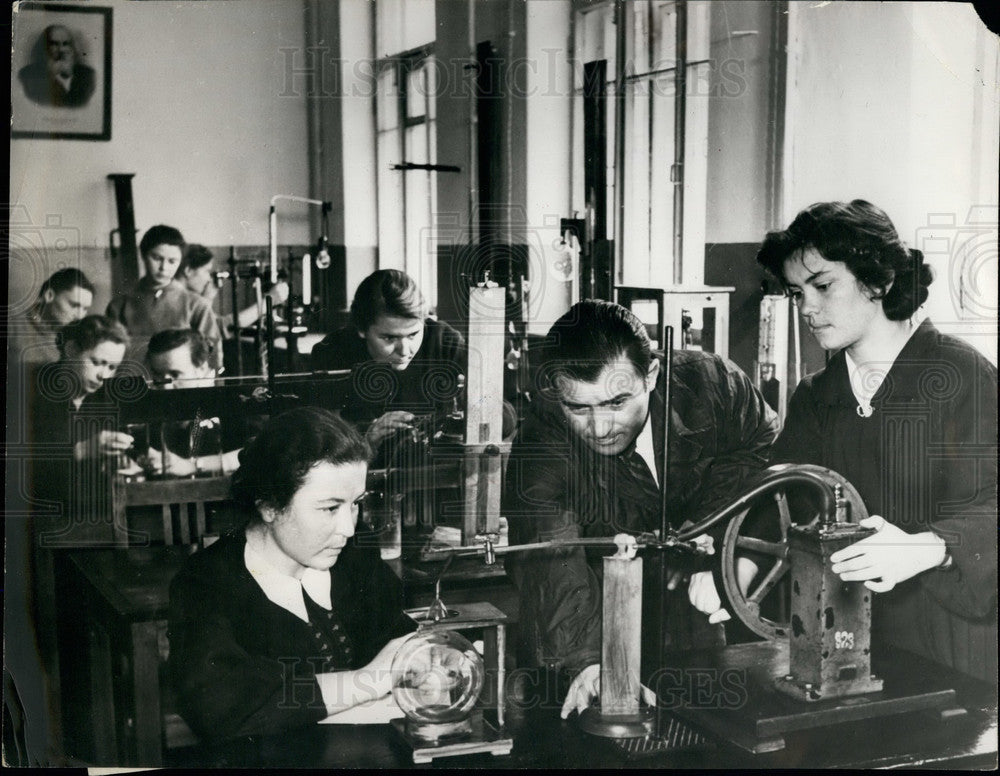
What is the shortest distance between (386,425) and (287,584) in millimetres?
382

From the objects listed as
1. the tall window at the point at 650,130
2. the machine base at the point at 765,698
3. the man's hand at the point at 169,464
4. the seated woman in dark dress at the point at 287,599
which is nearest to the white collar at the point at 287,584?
the seated woman in dark dress at the point at 287,599

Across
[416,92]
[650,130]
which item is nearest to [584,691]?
[650,130]

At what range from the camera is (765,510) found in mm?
2518

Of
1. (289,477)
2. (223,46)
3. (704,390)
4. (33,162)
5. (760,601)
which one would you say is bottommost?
(760,601)

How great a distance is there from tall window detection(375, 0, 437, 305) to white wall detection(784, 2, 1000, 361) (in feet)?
2.49

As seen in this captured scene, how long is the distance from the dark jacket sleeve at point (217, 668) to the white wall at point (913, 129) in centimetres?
142

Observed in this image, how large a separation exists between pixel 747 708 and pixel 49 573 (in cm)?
148

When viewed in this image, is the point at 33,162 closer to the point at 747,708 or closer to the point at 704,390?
the point at 704,390

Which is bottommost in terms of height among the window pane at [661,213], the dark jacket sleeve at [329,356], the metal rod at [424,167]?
the dark jacket sleeve at [329,356]

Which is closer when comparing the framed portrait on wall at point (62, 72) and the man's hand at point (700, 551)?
the framed portrait on wall at point (62, 72)

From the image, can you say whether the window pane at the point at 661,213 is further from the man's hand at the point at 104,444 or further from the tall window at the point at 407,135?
the man's hand at the point at 104,444

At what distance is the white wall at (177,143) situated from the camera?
2.38m

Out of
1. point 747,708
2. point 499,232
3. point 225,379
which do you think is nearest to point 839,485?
point 747,708

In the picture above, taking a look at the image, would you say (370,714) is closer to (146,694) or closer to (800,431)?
(146,694)
